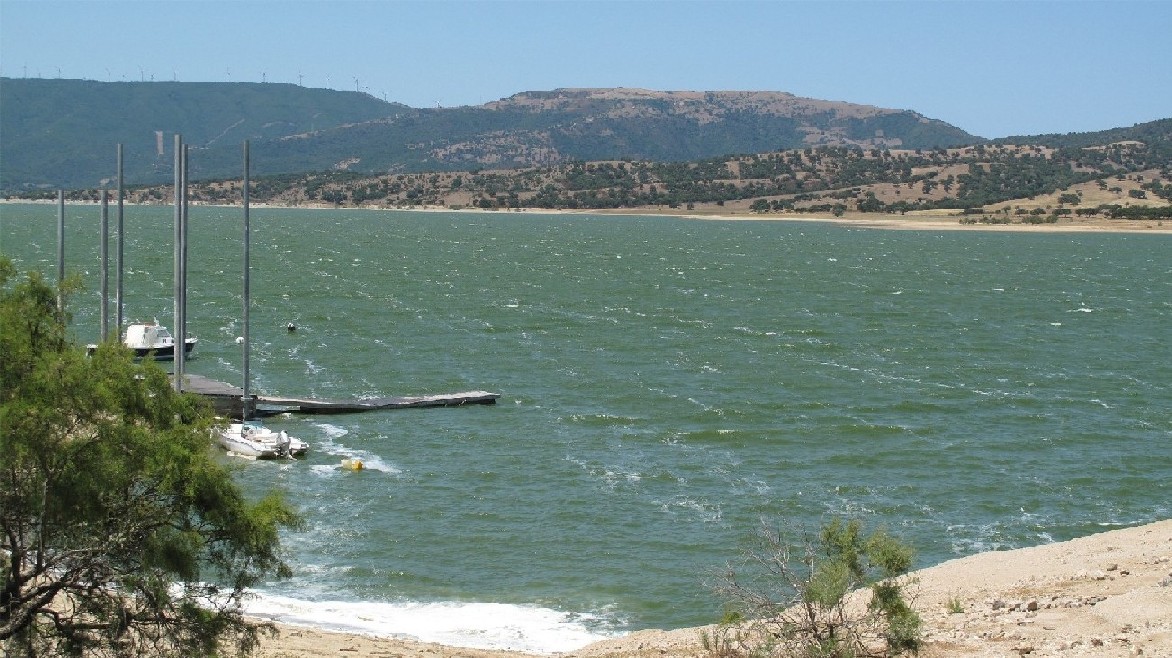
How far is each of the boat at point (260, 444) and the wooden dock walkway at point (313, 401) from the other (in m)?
3.39

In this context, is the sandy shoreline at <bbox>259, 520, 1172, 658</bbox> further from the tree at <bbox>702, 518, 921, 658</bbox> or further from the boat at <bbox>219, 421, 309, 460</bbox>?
the boat at <bbox>219, 421, 309, 460</bbox>

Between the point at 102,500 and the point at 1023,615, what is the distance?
11464 millimetres

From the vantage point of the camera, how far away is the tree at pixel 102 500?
12.6 meters

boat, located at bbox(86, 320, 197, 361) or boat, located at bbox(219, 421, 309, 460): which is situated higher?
boat, located at bbox(86, 320, 197, 361)

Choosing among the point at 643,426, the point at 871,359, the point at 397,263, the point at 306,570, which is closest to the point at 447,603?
the point at 306,570

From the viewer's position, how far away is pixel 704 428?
3669 centimetres

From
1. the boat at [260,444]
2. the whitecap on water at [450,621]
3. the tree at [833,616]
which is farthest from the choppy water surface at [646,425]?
the tree at [833,616]

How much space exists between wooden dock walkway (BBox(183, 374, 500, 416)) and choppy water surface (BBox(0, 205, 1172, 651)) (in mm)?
627

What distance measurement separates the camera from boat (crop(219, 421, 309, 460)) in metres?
32.0

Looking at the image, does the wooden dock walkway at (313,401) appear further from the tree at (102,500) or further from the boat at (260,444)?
the tree at (102,500)

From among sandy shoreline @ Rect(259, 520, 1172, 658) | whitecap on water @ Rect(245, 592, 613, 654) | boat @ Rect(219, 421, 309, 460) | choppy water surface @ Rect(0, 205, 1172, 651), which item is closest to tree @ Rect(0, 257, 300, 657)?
sandy shoreline @ Rect(259, 520, 1172, 658)

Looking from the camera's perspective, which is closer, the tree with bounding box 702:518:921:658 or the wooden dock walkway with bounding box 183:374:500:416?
the tree with bounding box 702:518:921:658

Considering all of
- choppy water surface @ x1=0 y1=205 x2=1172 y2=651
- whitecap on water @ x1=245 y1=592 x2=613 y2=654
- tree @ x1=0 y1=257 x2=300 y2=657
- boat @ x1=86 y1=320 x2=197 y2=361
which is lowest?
whitecap on water @ x1=245 y1=592 x2=613 y2=654

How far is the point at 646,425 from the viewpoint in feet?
121
